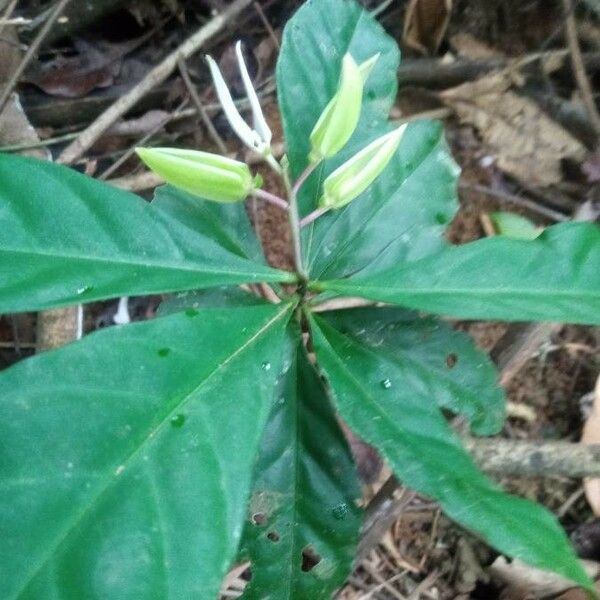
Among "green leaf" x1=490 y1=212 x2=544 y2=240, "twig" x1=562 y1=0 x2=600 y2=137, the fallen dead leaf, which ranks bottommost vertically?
"green leaf" x1=490 y1=212 x2=544 y2=240

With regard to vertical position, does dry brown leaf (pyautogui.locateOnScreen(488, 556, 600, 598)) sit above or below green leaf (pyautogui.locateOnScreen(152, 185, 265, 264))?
below

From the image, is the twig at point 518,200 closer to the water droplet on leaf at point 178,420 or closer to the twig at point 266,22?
the twig at point 266,22

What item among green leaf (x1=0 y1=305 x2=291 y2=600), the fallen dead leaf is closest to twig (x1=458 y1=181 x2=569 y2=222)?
the fallen dead leaf

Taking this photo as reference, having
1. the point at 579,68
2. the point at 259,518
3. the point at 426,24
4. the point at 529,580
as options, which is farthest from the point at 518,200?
the point at 259,518

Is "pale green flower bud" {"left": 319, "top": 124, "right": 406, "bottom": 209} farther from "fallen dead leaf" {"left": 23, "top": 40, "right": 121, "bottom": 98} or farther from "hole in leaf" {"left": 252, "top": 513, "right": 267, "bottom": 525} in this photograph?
"fallen dead leaf" {"left": 23, "top": 40, "right": 121, "bottom": 98}

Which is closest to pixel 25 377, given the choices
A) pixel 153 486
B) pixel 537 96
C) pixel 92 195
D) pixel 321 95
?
pixel 153 486

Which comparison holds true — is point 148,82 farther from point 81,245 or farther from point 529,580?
point 529,580

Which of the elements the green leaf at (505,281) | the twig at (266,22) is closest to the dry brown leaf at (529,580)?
the green leaf at (505,281)
